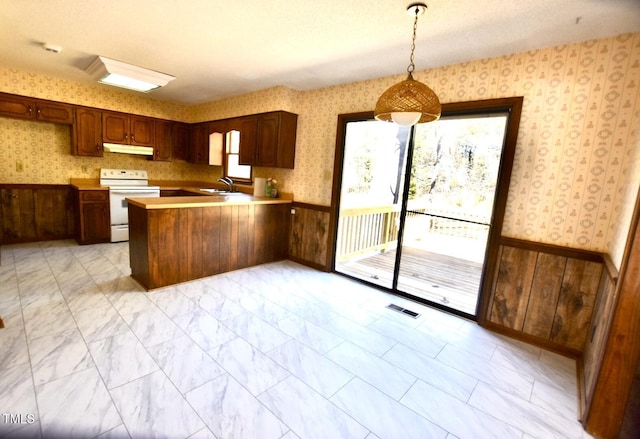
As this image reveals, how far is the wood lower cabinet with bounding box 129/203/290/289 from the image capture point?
10.1 feet

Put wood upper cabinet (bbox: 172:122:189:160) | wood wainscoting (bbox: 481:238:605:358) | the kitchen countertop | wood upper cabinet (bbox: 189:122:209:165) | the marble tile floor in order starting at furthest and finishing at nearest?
wood upper cabinet (bbox: 172:122:189:160) → wood upper cabinet (bbox: 189:122:209:165) → the kitchen countertop → wood wainscoting (bbox: 481:238:605:358) → the marble tile floor

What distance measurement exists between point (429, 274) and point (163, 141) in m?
5.13

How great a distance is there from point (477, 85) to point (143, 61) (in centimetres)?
353

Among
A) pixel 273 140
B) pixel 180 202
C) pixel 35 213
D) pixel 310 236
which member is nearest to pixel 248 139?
pixel 273 140

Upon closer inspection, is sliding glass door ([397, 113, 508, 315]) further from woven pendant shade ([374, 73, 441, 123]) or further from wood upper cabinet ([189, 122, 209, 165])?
wood upper cabinet ([189, 122, 209, 165])

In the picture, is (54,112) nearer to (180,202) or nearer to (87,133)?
(87,133)

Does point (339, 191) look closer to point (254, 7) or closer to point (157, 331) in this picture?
point (254, 7)

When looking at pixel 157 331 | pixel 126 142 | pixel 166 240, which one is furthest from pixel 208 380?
pixel 126 142

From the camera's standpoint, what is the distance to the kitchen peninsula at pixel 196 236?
307 cm

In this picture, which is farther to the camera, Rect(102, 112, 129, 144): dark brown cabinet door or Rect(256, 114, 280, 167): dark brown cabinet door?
Rect(102, 112, 129, 144): dark brown cabinet door

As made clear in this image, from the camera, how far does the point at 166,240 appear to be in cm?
313

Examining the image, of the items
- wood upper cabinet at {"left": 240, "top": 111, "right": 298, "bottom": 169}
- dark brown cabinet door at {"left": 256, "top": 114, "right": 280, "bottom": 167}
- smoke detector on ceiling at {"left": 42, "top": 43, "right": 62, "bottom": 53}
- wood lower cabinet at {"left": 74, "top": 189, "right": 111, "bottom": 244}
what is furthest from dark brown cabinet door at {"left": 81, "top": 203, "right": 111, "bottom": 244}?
dark brown cabinet door at {"left": 256, "top": 114, "right": 280, "bottom": 167}

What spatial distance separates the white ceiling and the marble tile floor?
2452 mm

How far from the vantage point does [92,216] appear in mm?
4559
